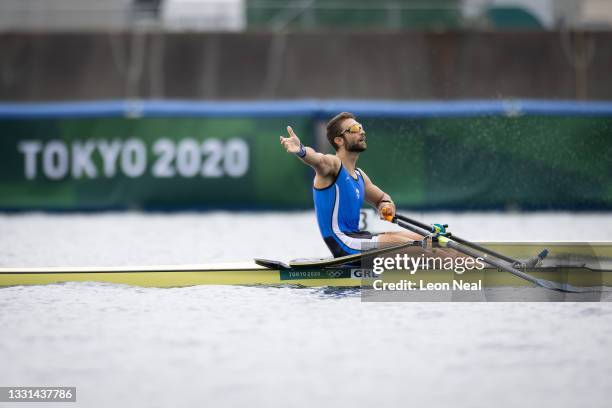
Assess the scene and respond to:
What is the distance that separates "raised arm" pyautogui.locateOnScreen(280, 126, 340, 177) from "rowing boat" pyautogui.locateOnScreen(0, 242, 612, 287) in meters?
0.83

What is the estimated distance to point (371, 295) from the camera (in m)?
9.31

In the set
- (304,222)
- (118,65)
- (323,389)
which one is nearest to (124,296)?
(323,389)

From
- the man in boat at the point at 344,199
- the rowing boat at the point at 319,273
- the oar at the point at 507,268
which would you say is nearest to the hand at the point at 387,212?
the man in boat at the point at 344,199

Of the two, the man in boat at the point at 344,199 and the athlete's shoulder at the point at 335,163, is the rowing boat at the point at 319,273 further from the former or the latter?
the athlete's shoulder at the point at 335,163

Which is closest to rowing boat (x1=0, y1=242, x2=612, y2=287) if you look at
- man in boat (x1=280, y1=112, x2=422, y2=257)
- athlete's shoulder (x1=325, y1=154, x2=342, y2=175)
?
man in boat (x1=280, y1=112, x2=422, y2=257)

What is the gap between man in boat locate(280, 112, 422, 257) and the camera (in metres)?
9.49

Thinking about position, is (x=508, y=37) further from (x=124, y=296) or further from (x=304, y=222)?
(x=124, y=296)

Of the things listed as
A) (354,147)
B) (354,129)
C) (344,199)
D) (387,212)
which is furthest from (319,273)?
(354,129)

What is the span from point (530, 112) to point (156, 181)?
23.1 feet

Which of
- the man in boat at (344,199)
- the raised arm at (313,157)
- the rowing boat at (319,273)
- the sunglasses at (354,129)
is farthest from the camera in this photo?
the sunglasses at (354,129)

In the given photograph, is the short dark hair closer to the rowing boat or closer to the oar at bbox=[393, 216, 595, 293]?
the rowing boat

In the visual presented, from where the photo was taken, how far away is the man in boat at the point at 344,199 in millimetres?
9492

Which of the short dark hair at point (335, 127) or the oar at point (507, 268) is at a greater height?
the short dark hair at point (335, 127)

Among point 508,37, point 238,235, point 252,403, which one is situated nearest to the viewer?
point 252,403
